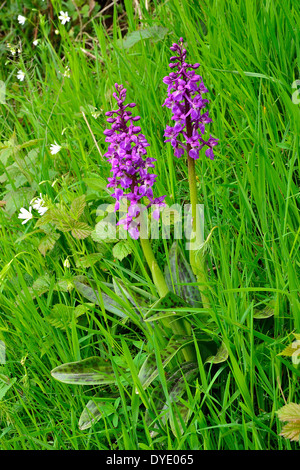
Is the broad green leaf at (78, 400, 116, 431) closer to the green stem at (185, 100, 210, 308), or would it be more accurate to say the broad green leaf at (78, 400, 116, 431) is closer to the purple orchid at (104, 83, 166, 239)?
the green stem at (185, 100, 210, 308)

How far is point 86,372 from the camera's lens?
6.71 feet

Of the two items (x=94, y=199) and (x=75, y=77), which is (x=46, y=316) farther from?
(x=75, y=77)

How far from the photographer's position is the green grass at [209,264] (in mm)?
1754

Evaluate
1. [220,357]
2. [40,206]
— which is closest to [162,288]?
[220,357]

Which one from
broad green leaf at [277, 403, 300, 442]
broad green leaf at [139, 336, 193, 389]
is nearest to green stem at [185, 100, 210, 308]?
broad green leaf at [139, 336, 193, 389]

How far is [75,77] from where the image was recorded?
3.49 metres

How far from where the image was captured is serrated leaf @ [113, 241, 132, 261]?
234 cm

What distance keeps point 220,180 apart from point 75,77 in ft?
5.08

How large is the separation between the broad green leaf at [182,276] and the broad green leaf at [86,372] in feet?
1.51

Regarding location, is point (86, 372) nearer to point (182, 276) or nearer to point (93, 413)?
point (93, 413)

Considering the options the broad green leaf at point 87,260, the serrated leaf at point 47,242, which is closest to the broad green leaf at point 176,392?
the broad green leaf at point 87,260

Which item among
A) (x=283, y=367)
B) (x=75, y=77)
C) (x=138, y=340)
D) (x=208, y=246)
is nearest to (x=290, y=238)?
(x=208, y=246)

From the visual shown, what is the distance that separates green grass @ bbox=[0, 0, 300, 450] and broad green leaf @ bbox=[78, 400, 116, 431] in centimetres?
3
